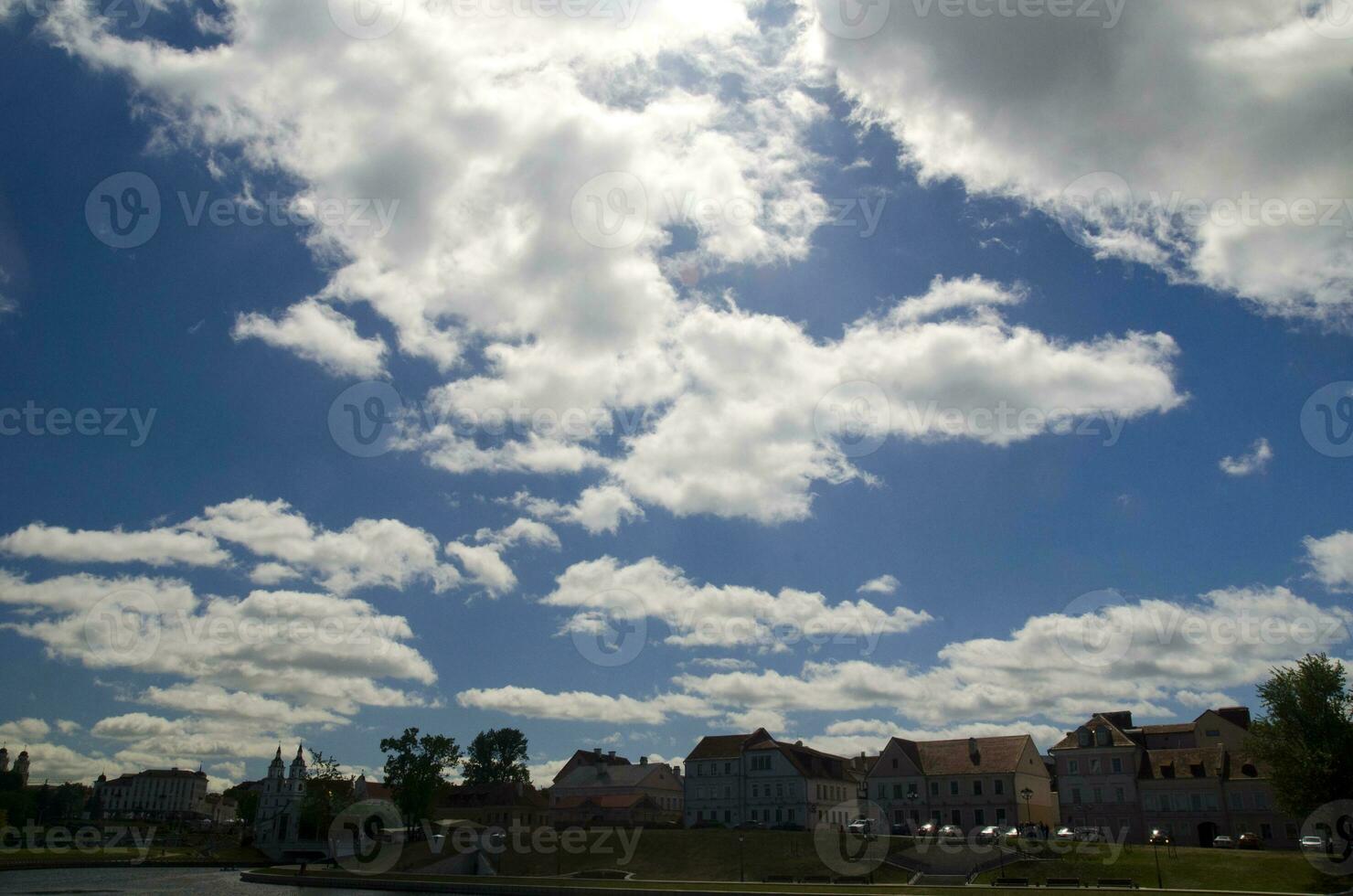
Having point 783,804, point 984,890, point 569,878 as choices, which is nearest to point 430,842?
point 569,878

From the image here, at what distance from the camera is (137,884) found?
267 feet

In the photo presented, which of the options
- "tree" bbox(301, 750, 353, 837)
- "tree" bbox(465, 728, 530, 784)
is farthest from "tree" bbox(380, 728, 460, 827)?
"tree" bbox(465, 728, 530, 784)

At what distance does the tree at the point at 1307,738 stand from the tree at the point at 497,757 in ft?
405

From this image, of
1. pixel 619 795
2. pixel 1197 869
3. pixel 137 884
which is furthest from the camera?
pixel 619 795

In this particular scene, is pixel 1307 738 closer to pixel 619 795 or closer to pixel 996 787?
pixel 996 787

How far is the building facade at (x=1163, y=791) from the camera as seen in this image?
79.2 metres

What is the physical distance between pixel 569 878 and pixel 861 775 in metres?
56.1

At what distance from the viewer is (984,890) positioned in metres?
54.4

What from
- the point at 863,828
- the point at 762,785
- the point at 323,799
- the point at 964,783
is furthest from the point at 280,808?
the point at 964,783

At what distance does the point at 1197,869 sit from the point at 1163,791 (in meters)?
28.2

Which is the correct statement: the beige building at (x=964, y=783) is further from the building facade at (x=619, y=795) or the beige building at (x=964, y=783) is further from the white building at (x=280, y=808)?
the white building at (x=280, y=808)

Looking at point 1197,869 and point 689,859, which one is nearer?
point 1197,869

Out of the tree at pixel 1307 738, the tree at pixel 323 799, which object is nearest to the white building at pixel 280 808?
the tree at pixel 323 799

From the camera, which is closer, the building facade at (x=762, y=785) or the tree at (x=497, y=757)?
the building facade at (x=762, y=785)
